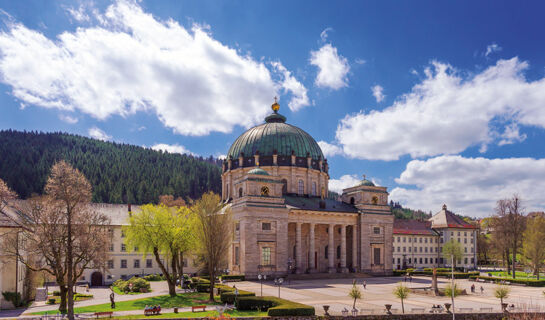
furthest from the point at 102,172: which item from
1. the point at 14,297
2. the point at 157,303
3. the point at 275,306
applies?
the point at 275,306

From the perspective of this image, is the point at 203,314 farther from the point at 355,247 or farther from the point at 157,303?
the point at 355,247

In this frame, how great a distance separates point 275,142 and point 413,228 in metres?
53.0

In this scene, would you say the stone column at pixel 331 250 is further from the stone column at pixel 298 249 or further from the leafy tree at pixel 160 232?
the leafy tree at pixel 160 232

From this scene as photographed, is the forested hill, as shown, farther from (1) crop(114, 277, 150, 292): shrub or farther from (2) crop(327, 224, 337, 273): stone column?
(1) crop(114, 277, 150, 292): shrub

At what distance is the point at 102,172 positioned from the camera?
16812cm

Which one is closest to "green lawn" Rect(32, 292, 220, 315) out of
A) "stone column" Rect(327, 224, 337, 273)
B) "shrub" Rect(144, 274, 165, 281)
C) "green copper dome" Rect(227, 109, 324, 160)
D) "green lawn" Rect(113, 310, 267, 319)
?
"green lawn" Rect(113, 310, 267, 319)

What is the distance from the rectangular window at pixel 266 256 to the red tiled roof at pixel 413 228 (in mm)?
51160

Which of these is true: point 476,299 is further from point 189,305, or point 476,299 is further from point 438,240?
point 438,240

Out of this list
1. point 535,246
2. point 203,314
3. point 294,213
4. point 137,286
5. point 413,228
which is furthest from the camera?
point 413,228

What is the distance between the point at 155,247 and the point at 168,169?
151978 mm

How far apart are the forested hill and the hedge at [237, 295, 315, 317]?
10310 cm

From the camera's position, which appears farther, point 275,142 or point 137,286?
point 275,142

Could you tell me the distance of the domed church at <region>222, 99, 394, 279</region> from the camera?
2512 inches

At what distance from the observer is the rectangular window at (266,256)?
208 feet
